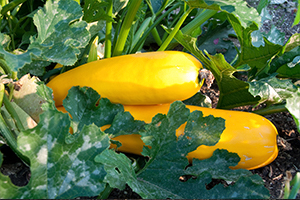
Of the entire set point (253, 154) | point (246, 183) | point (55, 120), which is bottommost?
point (253, 154)

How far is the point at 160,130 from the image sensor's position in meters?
1.11

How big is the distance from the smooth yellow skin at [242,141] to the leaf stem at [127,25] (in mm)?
368

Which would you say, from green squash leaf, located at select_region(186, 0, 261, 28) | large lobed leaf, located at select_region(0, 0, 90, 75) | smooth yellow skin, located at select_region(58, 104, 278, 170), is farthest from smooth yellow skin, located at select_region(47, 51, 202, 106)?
green squash leaf, located at select_region(186, 0, 261, 28)

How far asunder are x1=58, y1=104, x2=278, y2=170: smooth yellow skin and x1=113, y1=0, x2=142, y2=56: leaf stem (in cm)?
37

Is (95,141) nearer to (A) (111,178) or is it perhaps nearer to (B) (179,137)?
(A) (111,178)

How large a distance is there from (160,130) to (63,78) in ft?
1.93

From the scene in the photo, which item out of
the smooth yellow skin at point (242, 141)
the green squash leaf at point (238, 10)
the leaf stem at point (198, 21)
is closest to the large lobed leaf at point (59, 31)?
the smooth yellow skin at point (242, 141)

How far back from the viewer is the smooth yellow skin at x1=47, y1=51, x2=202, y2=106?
1.27m

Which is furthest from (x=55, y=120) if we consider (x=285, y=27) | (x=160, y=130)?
(x=285, y=27)

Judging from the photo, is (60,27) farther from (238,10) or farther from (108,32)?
(238,10)

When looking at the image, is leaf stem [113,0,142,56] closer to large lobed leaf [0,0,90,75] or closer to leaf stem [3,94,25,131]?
large lobed leaf [0,0,90,75]

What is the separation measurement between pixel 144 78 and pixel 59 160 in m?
0.54

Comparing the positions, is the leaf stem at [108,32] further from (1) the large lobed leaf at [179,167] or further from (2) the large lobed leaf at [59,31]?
(1) the large lobed leaf at [179,167]

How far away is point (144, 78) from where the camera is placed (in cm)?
127
